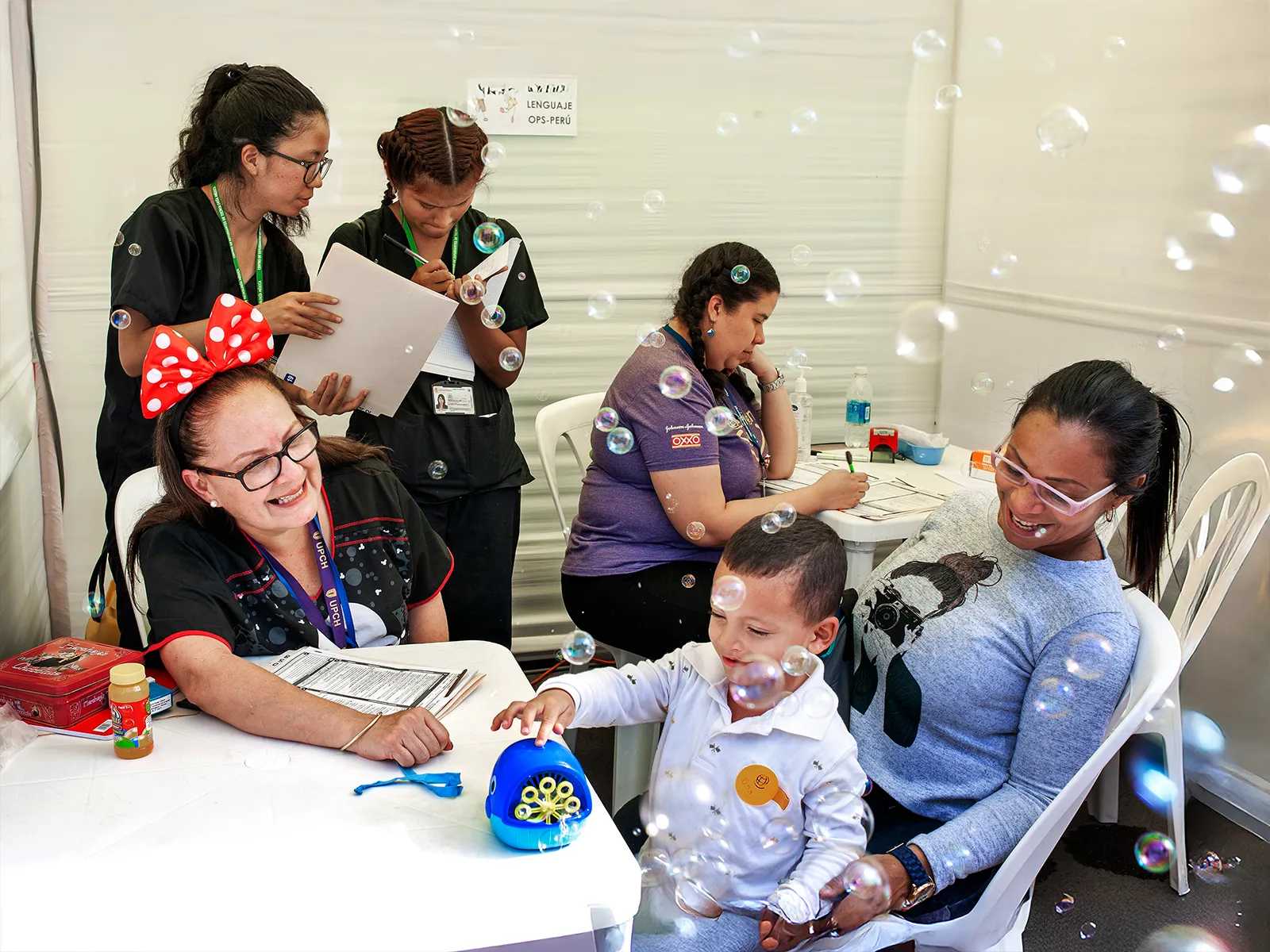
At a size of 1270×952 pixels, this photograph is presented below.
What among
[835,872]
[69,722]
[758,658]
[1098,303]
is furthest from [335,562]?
[1098,303]

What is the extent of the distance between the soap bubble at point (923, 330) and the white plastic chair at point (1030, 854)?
2.60m

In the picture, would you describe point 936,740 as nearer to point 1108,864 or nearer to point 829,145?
point 1108,864

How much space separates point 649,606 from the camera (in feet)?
7.10

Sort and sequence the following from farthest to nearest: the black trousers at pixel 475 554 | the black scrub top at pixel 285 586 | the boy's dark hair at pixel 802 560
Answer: the black trousers at pixel 475 554 < the black scrub top at pixel 285 586 < the boy's dark hair at pixel 802 560

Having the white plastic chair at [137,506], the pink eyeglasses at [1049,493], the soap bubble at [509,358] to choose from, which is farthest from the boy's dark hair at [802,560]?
the soap bubble at [509,358]

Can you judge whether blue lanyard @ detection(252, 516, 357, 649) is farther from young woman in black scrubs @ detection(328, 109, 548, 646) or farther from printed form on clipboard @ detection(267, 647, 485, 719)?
young woman in black scrubs @ detection(328, 109, 548, 646)

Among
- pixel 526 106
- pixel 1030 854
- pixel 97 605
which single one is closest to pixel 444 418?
pixel 97 605

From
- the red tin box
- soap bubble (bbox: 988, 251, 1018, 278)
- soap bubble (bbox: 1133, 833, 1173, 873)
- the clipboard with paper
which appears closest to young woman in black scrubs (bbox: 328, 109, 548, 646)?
the clipboard with paper

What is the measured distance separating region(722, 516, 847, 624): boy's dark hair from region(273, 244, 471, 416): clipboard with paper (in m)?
1.07

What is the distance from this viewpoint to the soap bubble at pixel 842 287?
3.69 metres

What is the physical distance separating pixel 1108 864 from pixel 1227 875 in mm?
247

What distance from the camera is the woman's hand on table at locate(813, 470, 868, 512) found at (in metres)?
2.29

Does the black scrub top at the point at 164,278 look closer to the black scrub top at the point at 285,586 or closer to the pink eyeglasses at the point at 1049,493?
the black scrub top at the point at 285,586

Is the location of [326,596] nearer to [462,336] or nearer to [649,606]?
[649,606]
